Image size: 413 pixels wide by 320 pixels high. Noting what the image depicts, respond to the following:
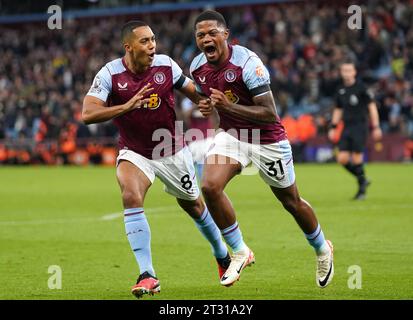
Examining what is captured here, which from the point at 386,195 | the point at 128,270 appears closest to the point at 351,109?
the point at 386,195

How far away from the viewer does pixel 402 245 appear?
11.1 m

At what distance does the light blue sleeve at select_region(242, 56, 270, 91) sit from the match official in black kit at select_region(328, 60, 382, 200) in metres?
8.74

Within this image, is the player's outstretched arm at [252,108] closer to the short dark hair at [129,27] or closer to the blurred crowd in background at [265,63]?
the short dark hair at [129,27]

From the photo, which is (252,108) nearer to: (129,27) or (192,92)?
(192,92)

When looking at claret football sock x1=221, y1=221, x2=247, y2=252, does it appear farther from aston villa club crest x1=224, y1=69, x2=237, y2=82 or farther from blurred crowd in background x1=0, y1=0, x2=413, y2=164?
blurred crowd in background x1=0, y1=0, x2=413, y2=164

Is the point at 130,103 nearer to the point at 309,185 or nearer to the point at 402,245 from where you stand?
the point at 402,245

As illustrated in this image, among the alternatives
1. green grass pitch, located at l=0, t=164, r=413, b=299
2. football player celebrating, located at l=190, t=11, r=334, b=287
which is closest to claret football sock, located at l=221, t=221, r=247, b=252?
football player celebrating, located at l=190, t=11, r=334, b=287

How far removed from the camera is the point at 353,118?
56.8ft

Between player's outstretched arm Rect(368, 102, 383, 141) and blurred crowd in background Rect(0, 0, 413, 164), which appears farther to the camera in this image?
blurred crowd in background Rect(0, 0, 413, 164)

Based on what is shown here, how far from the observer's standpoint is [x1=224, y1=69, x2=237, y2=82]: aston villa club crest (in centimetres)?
855

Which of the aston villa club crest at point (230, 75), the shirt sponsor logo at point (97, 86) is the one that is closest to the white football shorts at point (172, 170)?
the shirt sponsor logo at point (97, 86)

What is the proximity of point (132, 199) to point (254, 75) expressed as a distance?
155cm

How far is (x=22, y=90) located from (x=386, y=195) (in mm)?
25642

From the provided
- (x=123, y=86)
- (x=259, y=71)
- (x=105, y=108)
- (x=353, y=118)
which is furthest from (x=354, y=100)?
(x=105, y=108)
